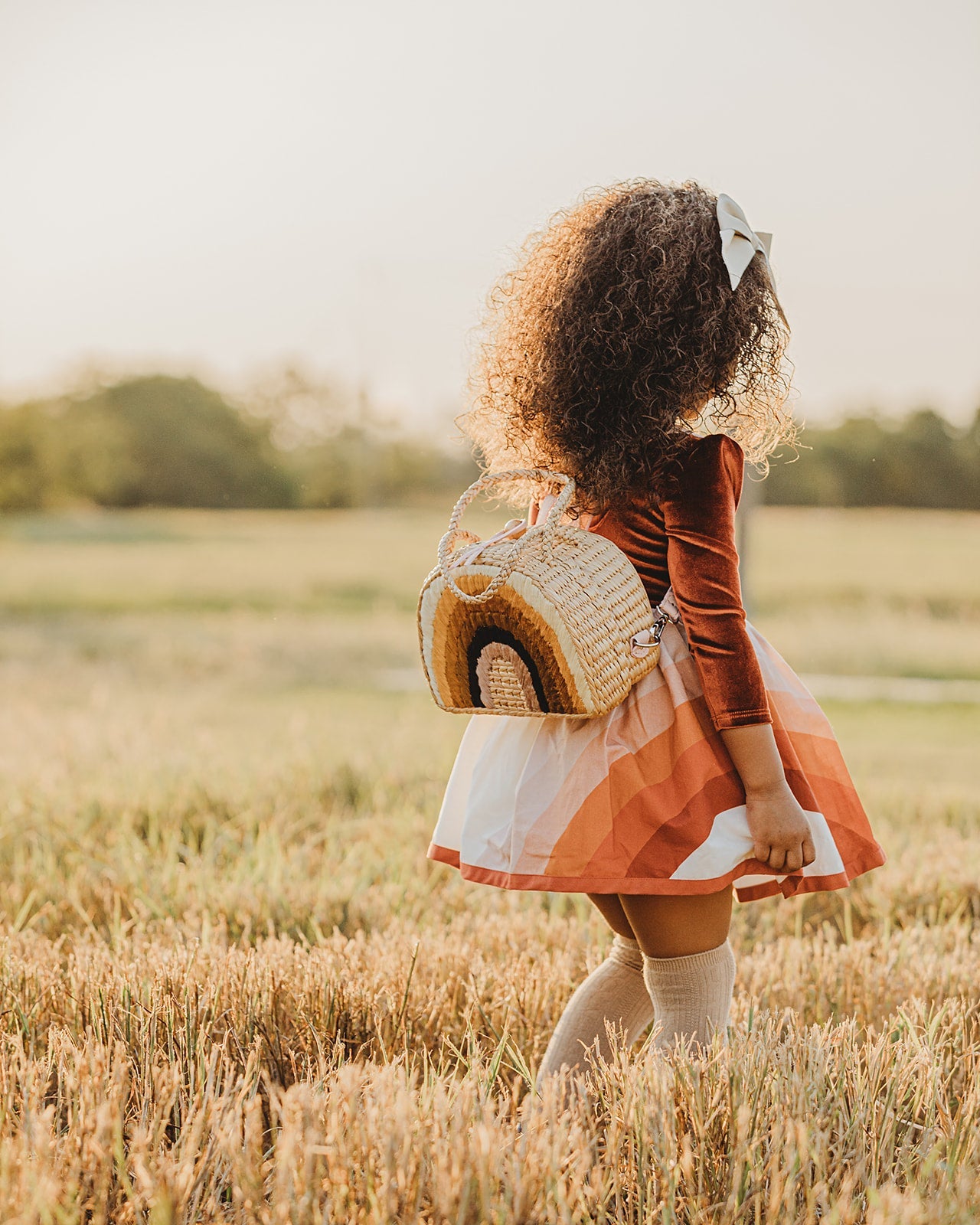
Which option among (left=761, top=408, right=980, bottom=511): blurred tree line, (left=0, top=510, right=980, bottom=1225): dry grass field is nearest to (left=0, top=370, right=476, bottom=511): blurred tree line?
(left=761, top=408, right=980, bottom=511): blurred tree line

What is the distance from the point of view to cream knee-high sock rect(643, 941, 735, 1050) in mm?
1927

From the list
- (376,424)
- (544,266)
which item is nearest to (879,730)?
(544,266)

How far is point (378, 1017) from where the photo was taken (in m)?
2.23

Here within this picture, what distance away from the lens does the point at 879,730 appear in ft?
29.3

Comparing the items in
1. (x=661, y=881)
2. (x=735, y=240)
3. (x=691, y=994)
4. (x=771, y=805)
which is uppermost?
(x=735, y=240)

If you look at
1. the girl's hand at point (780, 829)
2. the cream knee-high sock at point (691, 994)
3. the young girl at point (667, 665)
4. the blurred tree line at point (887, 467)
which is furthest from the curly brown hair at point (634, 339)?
the blurred tree line at point (887, 467)

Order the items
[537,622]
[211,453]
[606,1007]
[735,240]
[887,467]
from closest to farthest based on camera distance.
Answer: [537,622]
[735,240]
[606,1007]
[887,467]
[211,453]

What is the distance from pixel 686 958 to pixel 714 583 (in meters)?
0.63

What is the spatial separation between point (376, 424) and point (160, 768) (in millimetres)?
34000

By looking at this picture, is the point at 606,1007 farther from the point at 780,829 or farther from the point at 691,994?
the point at 780,829

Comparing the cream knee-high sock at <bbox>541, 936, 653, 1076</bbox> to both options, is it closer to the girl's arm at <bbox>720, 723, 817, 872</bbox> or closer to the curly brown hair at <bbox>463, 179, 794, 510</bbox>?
the girl's arm at <bbox>720, 723, 817, 872</bbox>

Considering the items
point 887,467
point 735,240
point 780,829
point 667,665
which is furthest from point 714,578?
point 887,467

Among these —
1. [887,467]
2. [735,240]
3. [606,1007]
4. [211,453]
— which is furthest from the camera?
[211,453]

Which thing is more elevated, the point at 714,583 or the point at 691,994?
the point at 714,583
